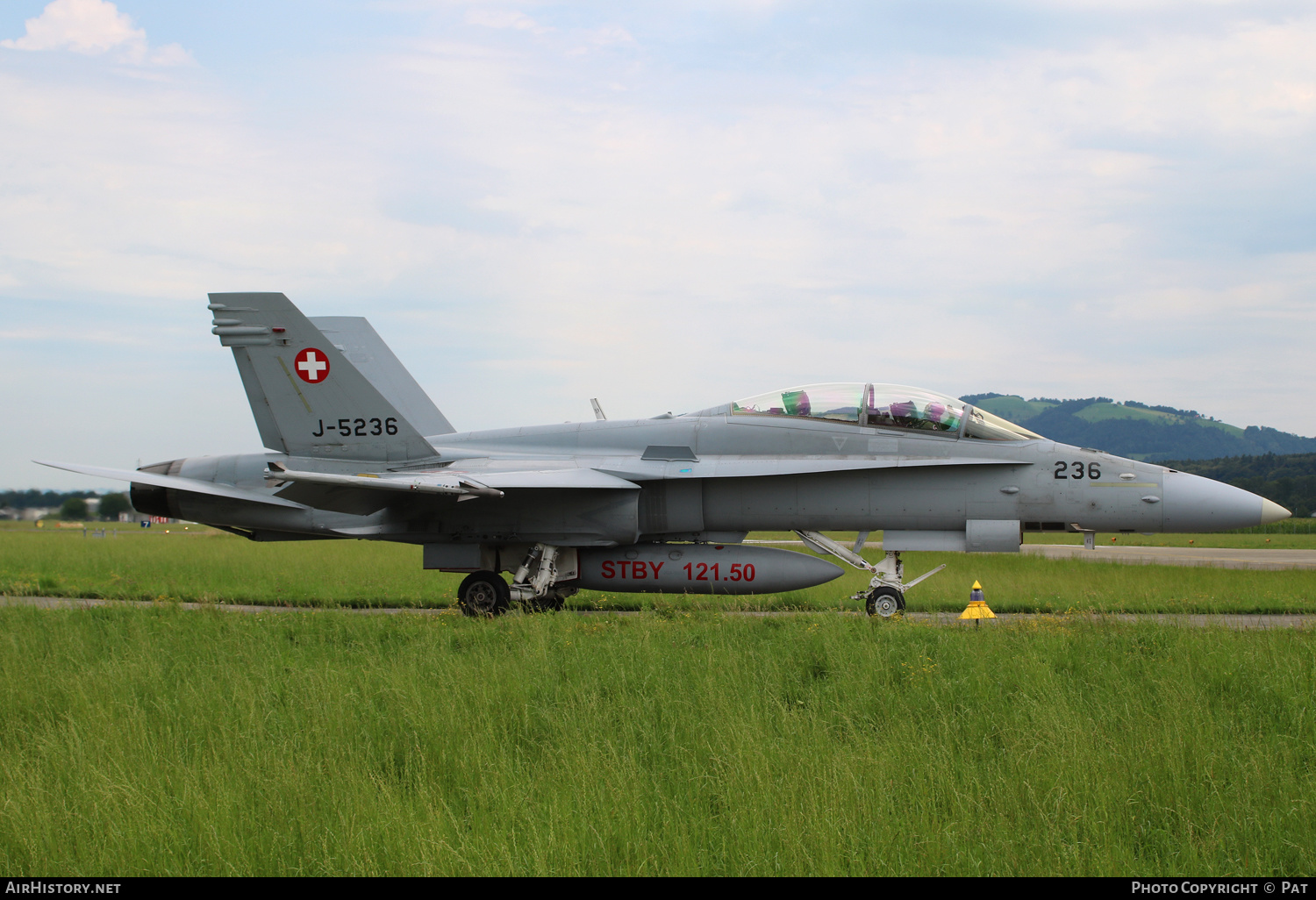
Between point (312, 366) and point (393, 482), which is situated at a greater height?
→ point (312, 366)

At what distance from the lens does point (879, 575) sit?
35.8 ft

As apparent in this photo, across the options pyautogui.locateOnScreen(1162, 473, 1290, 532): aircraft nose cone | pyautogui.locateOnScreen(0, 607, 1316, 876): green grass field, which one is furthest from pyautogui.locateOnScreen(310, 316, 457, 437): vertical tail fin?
pyautogui.locateOnScreen(1162, 473, 1290, 532): aircraft nose cone

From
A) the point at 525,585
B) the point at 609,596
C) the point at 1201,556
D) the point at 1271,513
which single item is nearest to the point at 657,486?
the point at 525,585

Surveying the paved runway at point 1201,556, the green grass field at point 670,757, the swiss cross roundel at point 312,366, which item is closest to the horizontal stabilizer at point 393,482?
the swiss cross roundel at point 312,366

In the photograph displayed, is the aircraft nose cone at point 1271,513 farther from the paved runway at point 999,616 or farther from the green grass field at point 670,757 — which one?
the green grass field at point 670,757

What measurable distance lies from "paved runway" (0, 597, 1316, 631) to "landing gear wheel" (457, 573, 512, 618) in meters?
0.25

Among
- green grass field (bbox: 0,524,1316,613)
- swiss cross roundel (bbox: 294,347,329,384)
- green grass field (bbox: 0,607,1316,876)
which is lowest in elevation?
green grass field (bbox: 0,524,1316,613)

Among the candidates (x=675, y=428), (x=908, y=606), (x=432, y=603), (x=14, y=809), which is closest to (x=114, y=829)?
(x=14, y=809)

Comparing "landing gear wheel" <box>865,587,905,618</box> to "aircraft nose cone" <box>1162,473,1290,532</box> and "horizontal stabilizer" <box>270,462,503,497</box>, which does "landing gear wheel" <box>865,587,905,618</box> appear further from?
"horizontal stabilizer" <box>270,462,503,497</box>

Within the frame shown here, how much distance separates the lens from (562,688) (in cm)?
604

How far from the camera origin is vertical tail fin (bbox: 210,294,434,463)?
11602 mm

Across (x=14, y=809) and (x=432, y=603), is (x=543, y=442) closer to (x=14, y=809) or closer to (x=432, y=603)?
(x=432, y=603)

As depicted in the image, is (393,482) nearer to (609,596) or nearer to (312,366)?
(312,366)

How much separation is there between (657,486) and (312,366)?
186 inches
